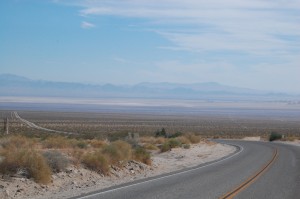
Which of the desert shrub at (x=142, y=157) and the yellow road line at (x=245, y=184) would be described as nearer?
the yellow road line at (x=245, y=184)

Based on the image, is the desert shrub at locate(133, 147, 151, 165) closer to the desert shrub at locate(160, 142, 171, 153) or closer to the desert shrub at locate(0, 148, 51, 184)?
the desert shrub at locate(0, 148, 51, 184)

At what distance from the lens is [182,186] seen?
16656 mm

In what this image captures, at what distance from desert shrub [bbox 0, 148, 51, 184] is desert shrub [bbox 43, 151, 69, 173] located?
1454 millimetres

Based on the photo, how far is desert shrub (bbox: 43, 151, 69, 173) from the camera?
61.4ft

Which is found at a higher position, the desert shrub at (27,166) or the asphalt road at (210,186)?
the desert shrub at (27,166)

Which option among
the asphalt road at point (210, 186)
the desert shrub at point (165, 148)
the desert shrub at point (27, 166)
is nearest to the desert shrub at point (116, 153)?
the asphalt road at point (210, 186)

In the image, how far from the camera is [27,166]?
17.0 metres

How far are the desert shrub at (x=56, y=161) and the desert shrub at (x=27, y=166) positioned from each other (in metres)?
1.45

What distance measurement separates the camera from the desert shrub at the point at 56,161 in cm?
1870

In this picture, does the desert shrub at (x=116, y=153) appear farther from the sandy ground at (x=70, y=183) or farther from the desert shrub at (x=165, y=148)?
the desert shrub at (x=165, y=148)

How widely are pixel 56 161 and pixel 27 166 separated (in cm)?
190

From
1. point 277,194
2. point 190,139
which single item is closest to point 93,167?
point 277,194

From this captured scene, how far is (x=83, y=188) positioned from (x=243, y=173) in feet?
24.8

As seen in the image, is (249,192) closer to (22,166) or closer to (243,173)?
(243,173)
